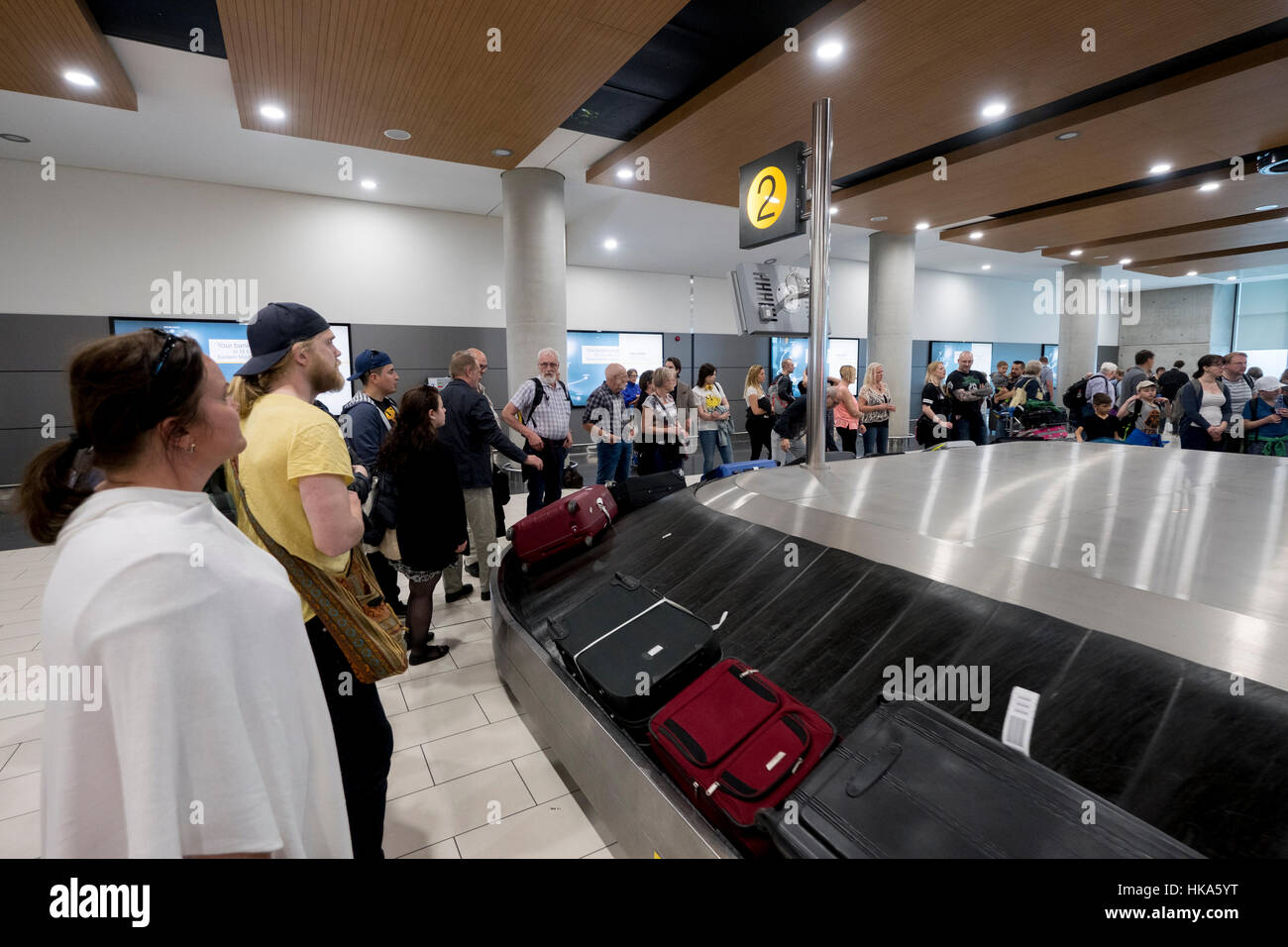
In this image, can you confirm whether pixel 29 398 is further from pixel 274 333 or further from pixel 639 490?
pixel 274 333

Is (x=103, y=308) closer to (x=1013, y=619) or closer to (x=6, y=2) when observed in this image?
(x=6, y=2)

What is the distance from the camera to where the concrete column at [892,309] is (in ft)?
36.7

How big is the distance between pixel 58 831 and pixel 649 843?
1.57 meters

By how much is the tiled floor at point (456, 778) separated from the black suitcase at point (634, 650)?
0.45m

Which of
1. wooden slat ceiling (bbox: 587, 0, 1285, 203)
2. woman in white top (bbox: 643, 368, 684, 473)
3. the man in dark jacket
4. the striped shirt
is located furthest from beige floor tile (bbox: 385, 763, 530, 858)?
wooden slat ceiling (bbox: 587, 0, 1285, 203)

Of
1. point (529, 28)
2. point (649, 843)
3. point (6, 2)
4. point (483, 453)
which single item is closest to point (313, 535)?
point (649, 843)

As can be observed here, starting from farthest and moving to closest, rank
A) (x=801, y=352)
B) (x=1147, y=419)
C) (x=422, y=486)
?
(x=801, y=352) < (x=1147, y=419) < (x=422, y=486)

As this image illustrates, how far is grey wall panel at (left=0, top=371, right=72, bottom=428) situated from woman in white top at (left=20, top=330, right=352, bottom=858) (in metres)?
9.41

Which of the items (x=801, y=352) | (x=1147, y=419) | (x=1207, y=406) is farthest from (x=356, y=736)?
(x=801, y=352)

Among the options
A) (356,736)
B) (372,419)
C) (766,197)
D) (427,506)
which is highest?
(766,197)

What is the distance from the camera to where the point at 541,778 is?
262cm

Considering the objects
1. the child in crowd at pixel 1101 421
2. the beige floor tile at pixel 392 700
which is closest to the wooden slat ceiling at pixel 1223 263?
the child in crowd at pixel 1101 421

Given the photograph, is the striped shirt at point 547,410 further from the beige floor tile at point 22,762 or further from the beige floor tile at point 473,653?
the beige floor tile at point 22,762

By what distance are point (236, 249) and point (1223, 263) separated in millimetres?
20718
